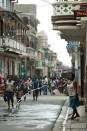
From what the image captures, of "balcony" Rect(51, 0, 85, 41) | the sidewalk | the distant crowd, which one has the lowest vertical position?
the distant crowd

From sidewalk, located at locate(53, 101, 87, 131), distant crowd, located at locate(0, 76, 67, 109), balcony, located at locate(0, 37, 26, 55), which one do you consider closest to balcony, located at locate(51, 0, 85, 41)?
sidewalk, located at locate(53, 101, 87, 131)

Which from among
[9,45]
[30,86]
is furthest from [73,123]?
[9,45]

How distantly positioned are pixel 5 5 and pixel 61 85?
37.6 feet

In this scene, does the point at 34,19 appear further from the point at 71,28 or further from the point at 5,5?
the point at 71,28

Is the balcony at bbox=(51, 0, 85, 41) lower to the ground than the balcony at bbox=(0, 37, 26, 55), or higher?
higher

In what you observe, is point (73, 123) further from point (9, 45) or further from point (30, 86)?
point (9, 45)

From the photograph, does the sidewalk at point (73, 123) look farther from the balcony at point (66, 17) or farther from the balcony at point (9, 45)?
the balcony at point (9, 45)

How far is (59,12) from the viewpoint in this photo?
23531 mm

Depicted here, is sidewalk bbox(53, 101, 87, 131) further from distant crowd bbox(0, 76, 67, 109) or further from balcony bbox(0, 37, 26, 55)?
balcony bbox(0, 37, 26, 55)

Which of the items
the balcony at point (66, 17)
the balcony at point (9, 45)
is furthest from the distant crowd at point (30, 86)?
the balcony at point (66, 17)

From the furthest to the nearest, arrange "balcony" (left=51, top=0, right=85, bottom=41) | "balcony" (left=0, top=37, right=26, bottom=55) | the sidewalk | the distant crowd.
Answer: "balcony" (left=0, top=37, right=26, bottom=55) < the distant crowd < "balcony" (left=51, top=0, right=85, bottom=41) < the sidewalk

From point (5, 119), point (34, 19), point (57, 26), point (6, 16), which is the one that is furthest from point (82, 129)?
point (34, 19)

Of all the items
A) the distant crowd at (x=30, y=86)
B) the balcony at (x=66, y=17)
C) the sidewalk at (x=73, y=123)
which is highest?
the balcony at (x=66, y=17)

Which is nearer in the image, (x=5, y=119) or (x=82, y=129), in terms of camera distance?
(x=82, y=129)
